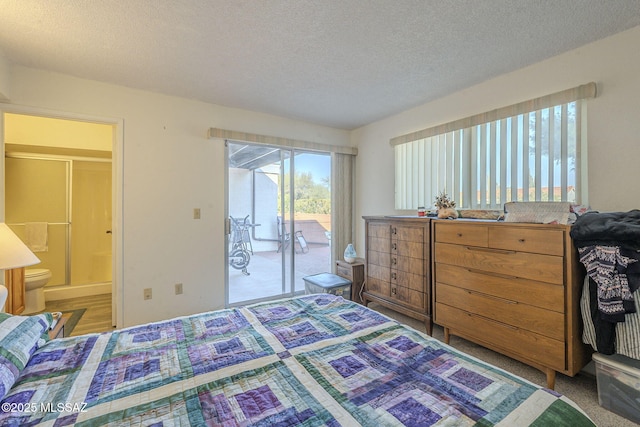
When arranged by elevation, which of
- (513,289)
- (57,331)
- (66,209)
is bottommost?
(57,331)

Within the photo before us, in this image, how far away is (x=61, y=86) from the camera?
259cm

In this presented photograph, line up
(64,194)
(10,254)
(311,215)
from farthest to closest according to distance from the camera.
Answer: (311,215) < (64,194) < (10,254)

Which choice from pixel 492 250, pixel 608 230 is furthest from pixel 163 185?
pixel 608 230

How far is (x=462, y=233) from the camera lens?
239cm

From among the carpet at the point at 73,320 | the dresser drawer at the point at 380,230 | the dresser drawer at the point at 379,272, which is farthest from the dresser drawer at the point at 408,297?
the carpet at the point at 73,320

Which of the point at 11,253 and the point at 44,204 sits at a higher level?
the point at 44,204

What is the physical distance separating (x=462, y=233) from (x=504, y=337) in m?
0.83

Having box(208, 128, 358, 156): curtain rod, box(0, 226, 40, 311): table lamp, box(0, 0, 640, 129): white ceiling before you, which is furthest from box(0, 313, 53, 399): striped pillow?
box(208, 128, 358, 156): curtain rod

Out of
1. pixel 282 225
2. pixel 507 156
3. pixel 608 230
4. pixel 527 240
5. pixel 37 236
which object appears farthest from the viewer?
pixel 282 225

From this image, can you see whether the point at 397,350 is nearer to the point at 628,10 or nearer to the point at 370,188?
the point at 628,10

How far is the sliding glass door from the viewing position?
358cm

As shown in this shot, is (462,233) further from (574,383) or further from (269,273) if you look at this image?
(269,273)

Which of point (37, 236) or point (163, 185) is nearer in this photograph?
point (163, 185)

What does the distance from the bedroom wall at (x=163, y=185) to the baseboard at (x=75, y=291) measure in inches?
69.4
